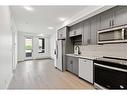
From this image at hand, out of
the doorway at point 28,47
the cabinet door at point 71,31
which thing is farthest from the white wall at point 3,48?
the doorway at point 28,47

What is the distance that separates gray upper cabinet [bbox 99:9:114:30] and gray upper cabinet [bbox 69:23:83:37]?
1.31m

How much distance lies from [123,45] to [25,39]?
348 inches

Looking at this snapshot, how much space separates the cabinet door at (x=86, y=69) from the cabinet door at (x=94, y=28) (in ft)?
2.63

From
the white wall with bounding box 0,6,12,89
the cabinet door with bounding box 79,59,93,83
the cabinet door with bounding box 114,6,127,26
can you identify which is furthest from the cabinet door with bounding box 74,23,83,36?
the white wall with bounding box 0,6,12,89

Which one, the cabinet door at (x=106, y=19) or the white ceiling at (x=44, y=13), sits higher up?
the white ceiling at (x=44, y=13)

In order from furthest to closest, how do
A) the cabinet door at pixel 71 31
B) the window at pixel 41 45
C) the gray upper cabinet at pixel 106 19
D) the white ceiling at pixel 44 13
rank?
the window at pixel 41 45 → the cabinet door at pixel 71 31 → the white ceiling at pixel 44 13 → the gray upper cabinet at pixel 106 19

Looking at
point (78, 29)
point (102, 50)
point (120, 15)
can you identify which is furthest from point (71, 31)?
point (120, 15)

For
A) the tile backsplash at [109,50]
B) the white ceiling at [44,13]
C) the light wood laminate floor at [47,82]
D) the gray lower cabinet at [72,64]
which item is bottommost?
the light wood laminate floor at [47,82]

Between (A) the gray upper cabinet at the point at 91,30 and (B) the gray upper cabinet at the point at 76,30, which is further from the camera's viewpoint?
(B) the gray upper cabinet at the point at 76,30

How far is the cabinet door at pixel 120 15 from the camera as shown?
2.53 metres

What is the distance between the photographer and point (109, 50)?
3129 mm

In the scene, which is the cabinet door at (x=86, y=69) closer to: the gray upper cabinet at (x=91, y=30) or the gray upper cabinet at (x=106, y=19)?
the gray upper cabinet at (x=91, y=30)
